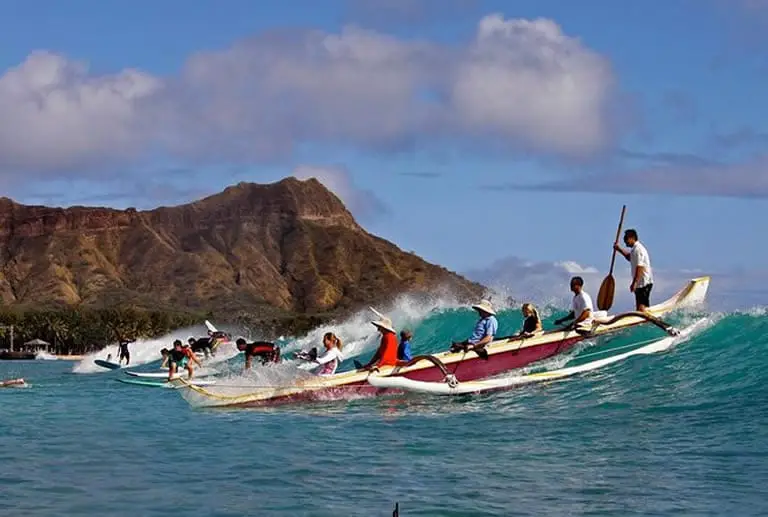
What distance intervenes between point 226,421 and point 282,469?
4.98 meters

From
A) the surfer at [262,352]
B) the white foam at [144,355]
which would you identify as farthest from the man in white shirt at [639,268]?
→ the white foam at [144,355]

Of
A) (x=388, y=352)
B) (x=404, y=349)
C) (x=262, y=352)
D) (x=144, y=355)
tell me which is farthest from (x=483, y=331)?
(x=144, y=355)

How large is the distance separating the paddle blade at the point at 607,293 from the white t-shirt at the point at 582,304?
1141 mm

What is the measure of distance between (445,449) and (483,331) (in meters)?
6.86

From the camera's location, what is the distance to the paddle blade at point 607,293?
2283 cm

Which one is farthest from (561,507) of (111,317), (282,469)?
(111,317)

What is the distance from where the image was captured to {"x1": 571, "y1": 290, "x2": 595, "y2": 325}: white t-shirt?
21.6 metres

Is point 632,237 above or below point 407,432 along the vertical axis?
above

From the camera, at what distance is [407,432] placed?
1616cm

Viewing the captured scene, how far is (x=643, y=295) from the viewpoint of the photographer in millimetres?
22000

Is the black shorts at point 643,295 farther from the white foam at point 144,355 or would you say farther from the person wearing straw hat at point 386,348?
the white foam at point 144,355

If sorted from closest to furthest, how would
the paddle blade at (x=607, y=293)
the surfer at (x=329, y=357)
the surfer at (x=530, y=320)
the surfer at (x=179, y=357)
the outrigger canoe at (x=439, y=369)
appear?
the outrigger canoe at (x=439, y=369), the surfer at (x=329, y=357), the surfer at (x=530, y=320), the paddle blade at (x=607, y=293), the surfer at (x=179, y=357)

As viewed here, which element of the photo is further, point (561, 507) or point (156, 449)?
point (156, 449)

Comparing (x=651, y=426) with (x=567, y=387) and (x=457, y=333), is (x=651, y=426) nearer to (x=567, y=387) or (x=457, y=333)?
(x=567, y=387)
